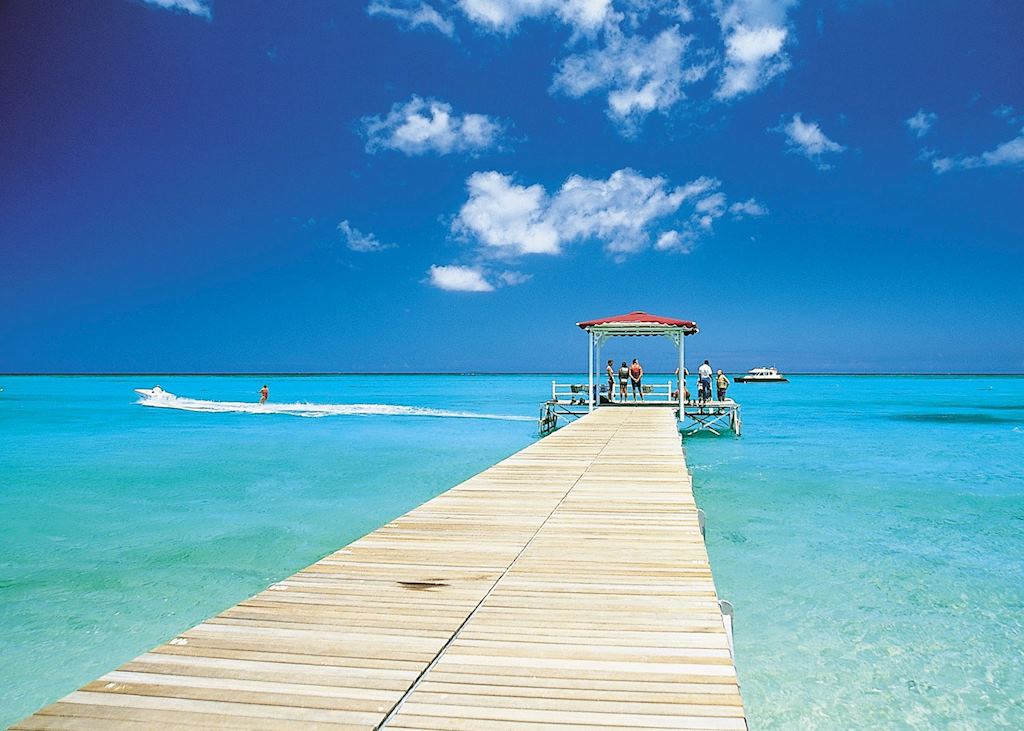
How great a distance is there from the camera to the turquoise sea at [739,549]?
16.8ft

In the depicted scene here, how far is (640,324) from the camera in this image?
18219 millimetres

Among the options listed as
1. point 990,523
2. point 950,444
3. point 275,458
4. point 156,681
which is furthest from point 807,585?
point 950,444

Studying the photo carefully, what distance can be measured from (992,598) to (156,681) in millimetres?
7658

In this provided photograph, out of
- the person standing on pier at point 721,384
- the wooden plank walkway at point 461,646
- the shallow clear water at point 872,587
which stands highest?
the person standing on pier at point 721,384

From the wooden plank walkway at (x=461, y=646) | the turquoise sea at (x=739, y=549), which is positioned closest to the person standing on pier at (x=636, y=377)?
the turquoise sea at (x=739, y=549)

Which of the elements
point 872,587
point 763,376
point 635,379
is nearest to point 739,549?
point 872,587

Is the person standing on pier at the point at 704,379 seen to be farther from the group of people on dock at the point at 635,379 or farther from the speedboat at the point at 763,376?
the speedboat at the point at 763,376

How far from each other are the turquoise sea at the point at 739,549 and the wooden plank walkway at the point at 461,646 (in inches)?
67.8

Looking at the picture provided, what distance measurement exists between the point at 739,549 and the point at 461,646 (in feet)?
21.0

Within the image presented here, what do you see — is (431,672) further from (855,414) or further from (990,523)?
(855,414)

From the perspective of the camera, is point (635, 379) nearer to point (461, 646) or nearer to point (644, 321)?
point (644, 321)

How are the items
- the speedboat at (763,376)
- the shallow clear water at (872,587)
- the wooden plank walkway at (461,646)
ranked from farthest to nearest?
the speedboat at (763,376) < the shallow clear water at (872,587) < the wooden plank walkway at (461,646)

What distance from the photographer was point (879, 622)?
6086mm

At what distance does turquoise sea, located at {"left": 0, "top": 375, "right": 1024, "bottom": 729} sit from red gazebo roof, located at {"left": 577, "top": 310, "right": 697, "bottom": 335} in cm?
364
